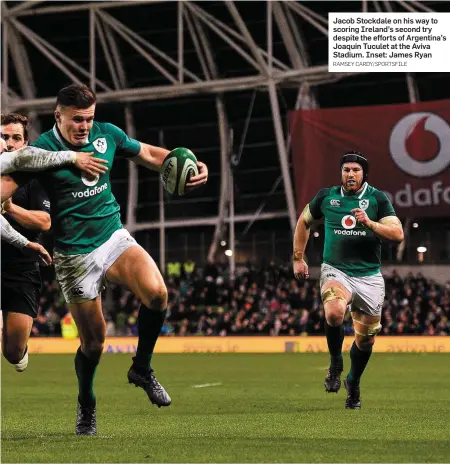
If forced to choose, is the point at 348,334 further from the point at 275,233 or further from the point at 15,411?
the point at 15,411

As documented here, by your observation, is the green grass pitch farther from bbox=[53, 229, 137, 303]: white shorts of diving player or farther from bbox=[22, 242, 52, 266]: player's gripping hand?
bbox=[22, 242, 52, 266]: player's gripping hand

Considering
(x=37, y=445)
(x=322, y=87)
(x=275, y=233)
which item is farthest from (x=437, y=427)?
(x=275, y=233)

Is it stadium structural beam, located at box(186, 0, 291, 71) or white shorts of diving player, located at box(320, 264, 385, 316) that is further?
stadium structural beam, located at box(186, 0, 291, 71)

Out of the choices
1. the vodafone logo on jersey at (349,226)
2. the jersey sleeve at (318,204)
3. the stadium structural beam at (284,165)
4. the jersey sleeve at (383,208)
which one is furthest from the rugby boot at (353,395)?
the stadium structural beam at (284,165)

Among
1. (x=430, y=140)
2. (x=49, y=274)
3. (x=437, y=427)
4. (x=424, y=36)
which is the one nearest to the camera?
(x=437, y=427)

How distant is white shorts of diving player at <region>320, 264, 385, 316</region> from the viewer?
464 inches

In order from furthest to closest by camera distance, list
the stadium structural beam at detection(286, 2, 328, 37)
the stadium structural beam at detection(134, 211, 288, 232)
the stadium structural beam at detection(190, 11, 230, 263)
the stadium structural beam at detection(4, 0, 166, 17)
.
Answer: the stadium structural beam at detection(134, 211, 288, 232) < the stadium structural beam at detection(190, 11, 230, 263) < the stadium structural beam at detection(4, 0, 166, 17) < the stadium structural beam at detection(286, 2, 328, 37)

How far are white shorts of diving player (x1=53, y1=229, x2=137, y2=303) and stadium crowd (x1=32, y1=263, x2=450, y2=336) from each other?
2226 cm

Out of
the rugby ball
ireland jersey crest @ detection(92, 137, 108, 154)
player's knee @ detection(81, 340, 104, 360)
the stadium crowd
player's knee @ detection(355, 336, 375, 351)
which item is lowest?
the stadium crowd

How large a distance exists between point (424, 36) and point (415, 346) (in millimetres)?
12531

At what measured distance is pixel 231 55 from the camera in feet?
137

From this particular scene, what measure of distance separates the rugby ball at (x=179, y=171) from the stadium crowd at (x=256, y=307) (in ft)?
73.3

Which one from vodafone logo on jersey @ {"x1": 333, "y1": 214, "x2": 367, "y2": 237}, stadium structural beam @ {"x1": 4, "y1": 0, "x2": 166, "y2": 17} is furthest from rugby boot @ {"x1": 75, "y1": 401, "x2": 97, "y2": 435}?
stadium structural beam @ {"x1": 4, "y1": 0, "x2": 166, "y2": 17}

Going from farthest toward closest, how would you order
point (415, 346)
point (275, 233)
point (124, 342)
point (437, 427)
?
1. point (275, 233)
2. point (124, 342)
3. point (415, 346)
4. point (437, 427)
